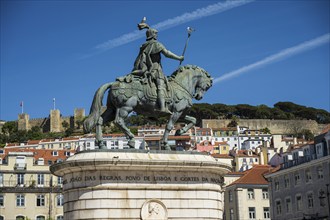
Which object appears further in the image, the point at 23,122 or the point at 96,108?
the point at 23,122

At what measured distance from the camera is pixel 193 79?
21141 mm

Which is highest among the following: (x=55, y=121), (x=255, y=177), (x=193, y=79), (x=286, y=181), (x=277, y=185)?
(x=55, y=121)

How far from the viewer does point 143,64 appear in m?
20.3

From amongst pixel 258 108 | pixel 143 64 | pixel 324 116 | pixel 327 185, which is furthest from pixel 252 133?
pixel 143 64

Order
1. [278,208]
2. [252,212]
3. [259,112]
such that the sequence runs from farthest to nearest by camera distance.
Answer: [259,112], [252,212], [278,208]

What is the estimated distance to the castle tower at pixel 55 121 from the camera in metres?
180

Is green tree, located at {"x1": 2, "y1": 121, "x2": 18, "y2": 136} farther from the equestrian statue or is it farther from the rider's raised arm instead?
the rider's raised arm

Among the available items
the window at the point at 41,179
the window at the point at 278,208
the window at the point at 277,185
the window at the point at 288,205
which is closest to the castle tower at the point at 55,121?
the window at the point at 41,179

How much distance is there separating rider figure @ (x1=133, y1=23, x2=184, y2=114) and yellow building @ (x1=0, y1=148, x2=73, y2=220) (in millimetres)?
46986

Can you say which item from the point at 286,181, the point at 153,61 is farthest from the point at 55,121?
the point at 153,61

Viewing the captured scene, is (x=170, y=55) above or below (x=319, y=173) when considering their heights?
below

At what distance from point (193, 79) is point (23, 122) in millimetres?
166351

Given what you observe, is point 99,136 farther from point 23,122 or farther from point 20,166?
point 23,122

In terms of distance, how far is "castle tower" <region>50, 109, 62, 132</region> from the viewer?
7077 inches
